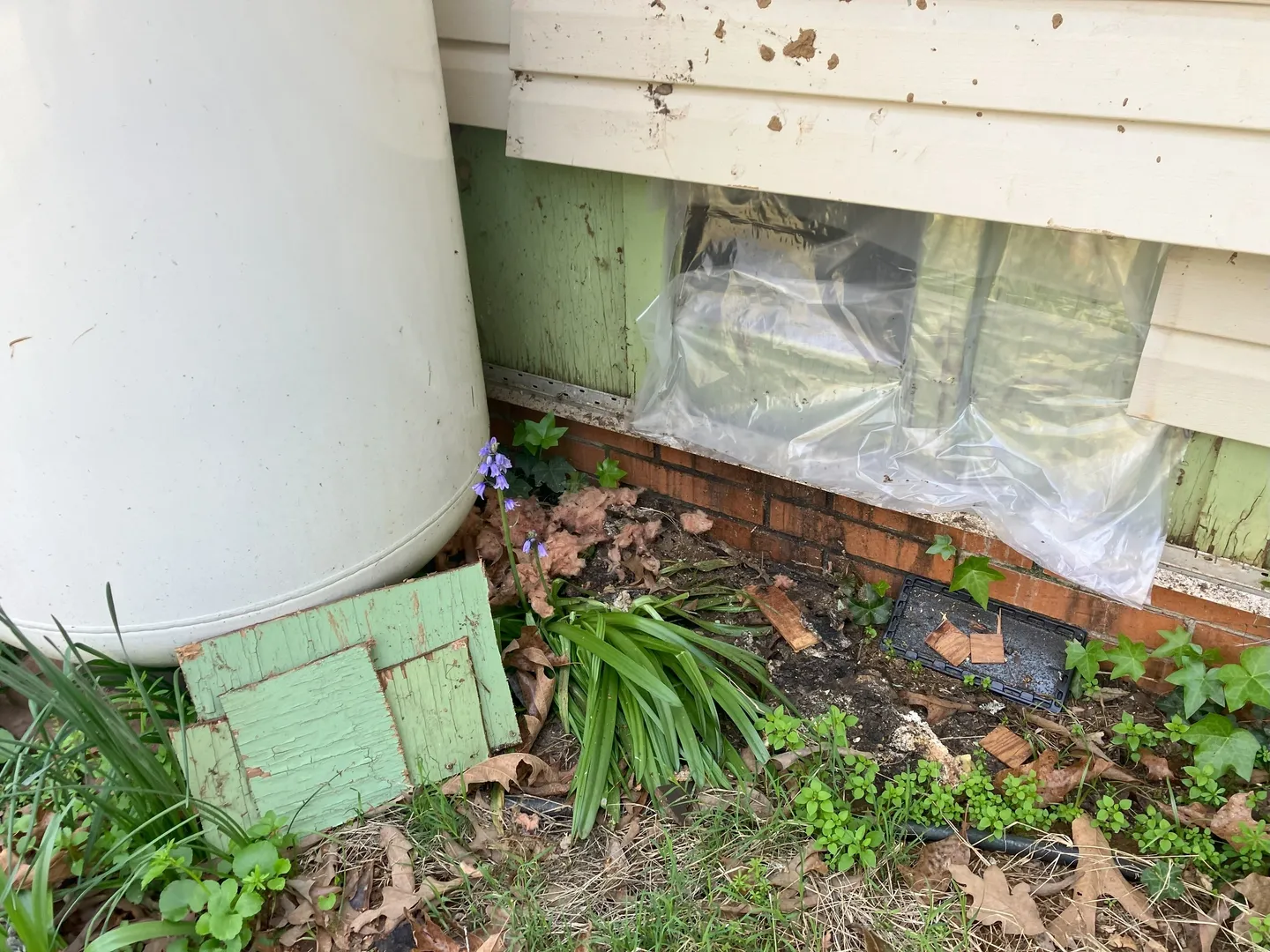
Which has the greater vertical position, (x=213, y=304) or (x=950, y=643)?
(x=213, y=304)

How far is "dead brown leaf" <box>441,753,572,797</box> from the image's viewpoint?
1.99 m

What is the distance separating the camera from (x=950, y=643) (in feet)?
7.48

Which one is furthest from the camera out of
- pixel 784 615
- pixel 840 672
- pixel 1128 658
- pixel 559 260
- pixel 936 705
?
pixel 559 260

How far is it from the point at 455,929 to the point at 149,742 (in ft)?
2.55

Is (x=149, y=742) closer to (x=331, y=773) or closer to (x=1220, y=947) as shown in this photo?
(x=331, y=773)

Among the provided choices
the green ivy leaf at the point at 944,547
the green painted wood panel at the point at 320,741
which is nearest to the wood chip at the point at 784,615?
the green ivy leaf at the point at 944,547

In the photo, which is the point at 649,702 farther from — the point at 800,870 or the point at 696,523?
A: the point at 696,523

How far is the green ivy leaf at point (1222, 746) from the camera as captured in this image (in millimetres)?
1870

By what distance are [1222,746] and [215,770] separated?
82.6 inches

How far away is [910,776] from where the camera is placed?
1922mm

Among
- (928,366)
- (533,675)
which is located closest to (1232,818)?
(928,366)

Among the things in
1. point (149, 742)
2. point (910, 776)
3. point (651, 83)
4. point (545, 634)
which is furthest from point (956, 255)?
point (149, 742)

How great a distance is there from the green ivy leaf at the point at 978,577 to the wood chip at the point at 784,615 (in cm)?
40

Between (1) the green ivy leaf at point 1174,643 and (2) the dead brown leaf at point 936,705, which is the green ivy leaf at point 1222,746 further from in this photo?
(2) the dead brown leaf at point 936,705
